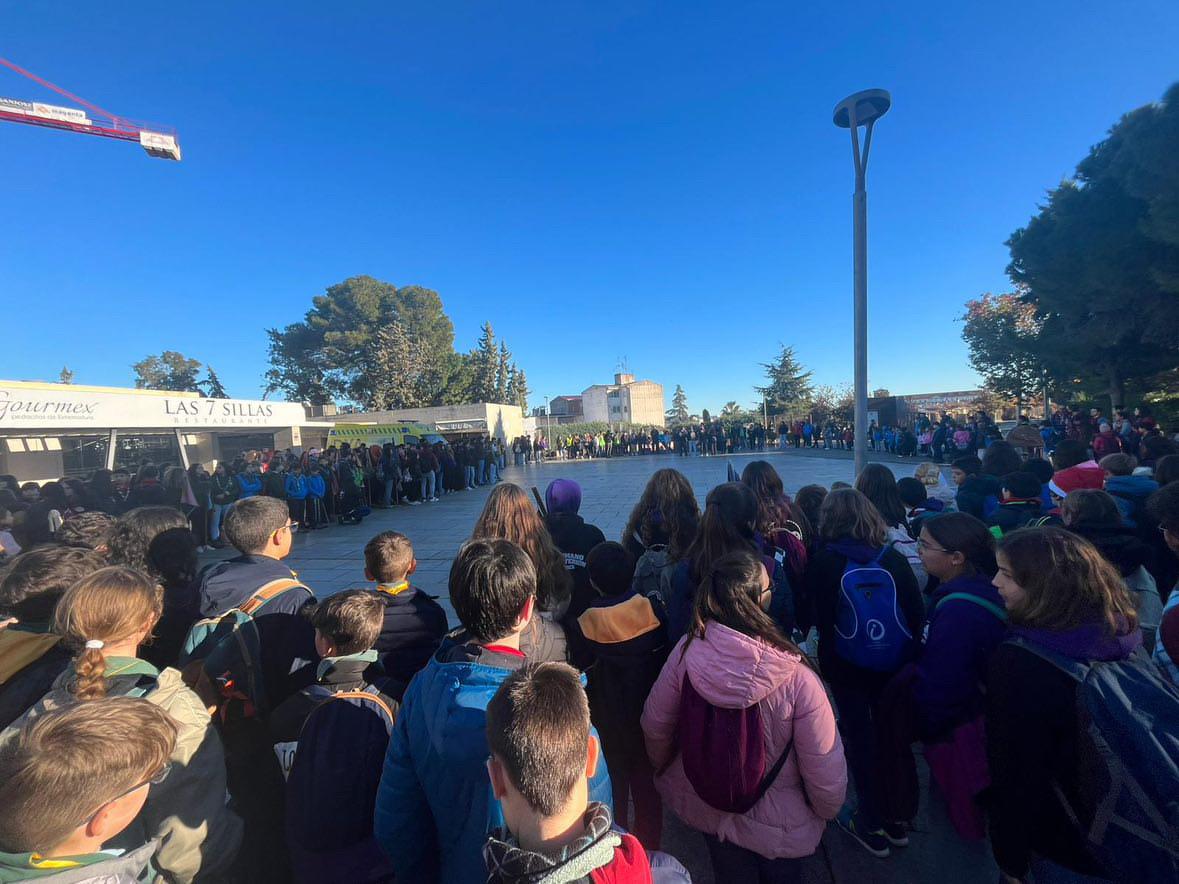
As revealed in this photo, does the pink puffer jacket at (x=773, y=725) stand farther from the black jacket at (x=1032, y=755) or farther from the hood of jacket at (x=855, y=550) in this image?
the hood of jacket at (x=855, y=550)

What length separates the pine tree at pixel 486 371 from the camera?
48562 millimetres

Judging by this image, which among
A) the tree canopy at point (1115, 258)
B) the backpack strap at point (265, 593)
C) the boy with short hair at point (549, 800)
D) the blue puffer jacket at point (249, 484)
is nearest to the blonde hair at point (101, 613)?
the backpack strap at point (265, 593)

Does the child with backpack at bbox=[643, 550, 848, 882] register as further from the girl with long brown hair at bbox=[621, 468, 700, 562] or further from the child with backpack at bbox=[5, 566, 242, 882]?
the child with backpack at bbox=[5, 566, 242, 882]

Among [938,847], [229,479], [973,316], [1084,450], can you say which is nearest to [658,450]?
[973,316]

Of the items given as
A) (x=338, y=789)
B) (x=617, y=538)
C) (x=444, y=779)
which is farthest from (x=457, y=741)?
(x=617, y=538)

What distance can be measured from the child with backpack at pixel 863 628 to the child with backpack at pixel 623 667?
86 centimetres

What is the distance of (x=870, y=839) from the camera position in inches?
90.5

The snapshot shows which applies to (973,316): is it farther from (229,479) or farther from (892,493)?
(229,479)

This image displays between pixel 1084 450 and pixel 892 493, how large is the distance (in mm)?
2060

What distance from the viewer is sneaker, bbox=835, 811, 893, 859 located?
2268 mm

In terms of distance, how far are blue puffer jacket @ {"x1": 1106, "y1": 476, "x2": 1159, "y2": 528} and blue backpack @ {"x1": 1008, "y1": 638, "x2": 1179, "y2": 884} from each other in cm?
287

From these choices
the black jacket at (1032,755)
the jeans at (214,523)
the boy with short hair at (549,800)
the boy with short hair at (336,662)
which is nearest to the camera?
the boy with short hair at (549,800)

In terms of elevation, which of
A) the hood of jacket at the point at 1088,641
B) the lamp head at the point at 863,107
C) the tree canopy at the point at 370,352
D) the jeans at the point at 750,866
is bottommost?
the jeans at the point at 750,866

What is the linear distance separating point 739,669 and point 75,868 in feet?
5.56
